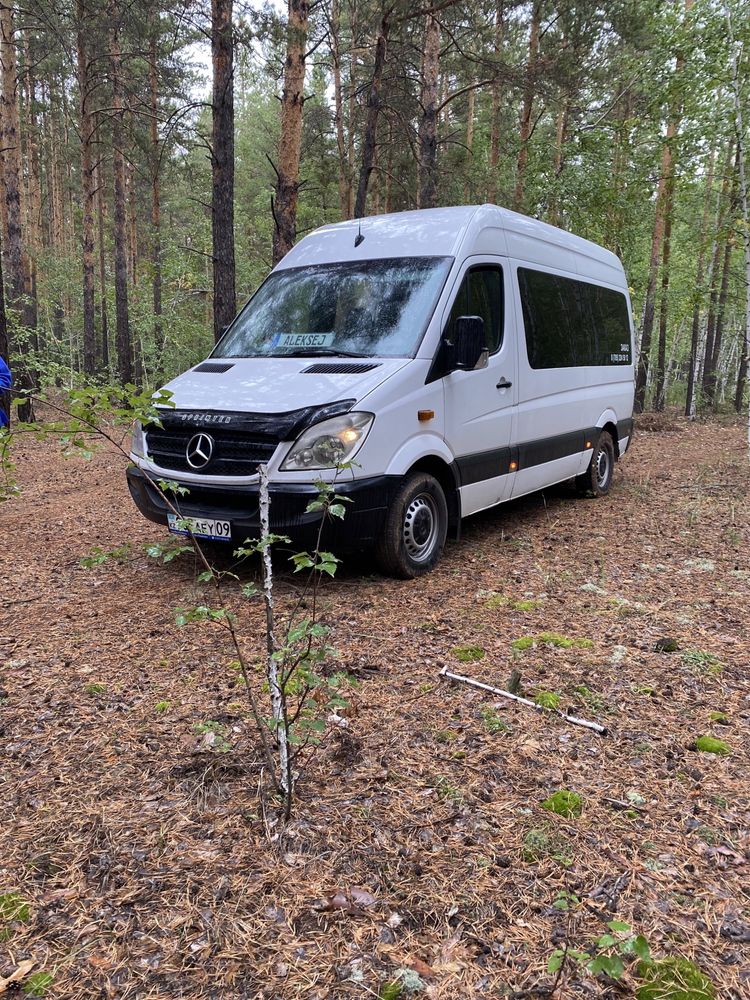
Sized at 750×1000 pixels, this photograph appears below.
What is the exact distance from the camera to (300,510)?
4.12 meters

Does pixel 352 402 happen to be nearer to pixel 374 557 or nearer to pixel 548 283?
pixel 374 557

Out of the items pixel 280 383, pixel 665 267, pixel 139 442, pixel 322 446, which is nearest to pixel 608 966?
pixel 322 446

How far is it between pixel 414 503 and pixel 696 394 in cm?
2085

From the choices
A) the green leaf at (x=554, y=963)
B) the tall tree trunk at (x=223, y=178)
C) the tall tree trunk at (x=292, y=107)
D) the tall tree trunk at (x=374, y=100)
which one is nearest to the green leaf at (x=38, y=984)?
the green leaf at (x=554, y=963)

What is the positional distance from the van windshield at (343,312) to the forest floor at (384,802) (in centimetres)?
180

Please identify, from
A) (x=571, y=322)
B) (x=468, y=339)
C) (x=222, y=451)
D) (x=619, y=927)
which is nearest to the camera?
(x=619, y=927)

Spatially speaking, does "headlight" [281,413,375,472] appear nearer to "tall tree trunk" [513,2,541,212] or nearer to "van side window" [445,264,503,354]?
"van side window" [445,264,503,354]

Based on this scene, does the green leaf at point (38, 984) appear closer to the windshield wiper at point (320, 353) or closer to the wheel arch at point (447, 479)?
the wheel arch at point (447, 479)

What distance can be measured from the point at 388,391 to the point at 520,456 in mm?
2139

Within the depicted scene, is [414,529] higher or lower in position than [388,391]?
lower

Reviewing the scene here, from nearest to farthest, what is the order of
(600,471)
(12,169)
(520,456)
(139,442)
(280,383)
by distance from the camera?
(280,383) → (139,442) → (520,456) → (600,471) → (12,169)

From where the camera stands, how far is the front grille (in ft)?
13.8

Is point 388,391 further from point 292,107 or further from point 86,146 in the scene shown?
point 86,146

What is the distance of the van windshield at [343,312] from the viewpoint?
490 centimetres
